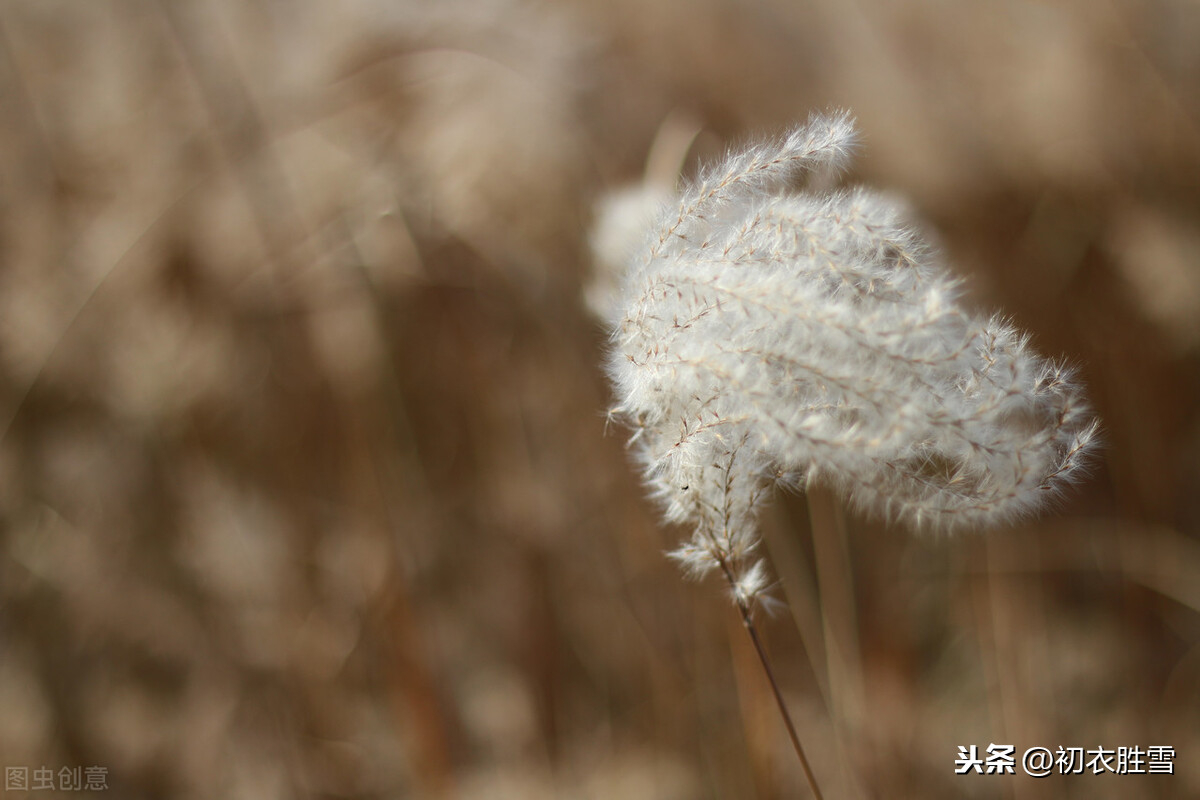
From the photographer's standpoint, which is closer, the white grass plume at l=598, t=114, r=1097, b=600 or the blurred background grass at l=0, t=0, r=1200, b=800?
the white grass plume at l=598, t=114, r=1097, b=600

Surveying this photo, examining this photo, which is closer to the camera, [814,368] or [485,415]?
[814,368]

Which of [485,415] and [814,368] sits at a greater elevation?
[485,415]

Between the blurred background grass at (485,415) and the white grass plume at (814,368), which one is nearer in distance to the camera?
the white grass plume at (814,368)

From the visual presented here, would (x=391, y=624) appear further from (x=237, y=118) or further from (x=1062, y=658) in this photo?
(x=1062, y=658)

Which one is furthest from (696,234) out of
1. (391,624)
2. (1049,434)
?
(391,624)
